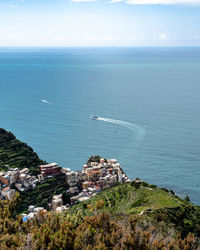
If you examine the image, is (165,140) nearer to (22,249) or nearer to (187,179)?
(187,179)

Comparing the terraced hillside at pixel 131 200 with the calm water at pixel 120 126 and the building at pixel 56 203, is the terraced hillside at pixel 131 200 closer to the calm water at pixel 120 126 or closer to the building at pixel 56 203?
the building at pixel 56 203

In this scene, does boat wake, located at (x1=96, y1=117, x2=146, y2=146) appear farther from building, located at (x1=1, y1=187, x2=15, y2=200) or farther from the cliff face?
building, located at (x1=1, y1=187, x2=15, y2=200)

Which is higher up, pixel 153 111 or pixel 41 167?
pixel 153 111

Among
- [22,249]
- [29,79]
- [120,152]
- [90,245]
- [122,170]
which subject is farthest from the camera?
[29,79]

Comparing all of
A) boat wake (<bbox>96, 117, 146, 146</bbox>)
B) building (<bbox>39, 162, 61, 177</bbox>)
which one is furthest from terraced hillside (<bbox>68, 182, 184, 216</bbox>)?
boat wake (<bbox>96, 117, 146, 146</bbox>)

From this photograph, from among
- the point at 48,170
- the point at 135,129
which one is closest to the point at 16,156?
the point at 48,170

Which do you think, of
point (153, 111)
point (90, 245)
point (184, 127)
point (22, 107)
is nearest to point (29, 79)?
point (22, 107)

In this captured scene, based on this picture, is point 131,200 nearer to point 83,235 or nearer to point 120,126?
point 83,235
